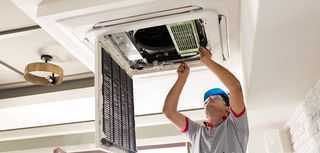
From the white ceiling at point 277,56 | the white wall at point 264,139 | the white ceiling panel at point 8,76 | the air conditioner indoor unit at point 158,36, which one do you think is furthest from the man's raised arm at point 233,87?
the white ceiling panel at point 8,76

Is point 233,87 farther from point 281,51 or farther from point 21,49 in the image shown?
point 21,49

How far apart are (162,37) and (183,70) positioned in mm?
215

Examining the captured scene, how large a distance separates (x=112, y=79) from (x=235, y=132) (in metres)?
0.63

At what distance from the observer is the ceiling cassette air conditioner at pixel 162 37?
1.53 metres

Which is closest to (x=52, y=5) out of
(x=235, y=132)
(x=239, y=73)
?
(x=235, y=132)

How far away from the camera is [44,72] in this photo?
251 cm

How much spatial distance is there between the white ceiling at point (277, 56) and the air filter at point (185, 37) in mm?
235

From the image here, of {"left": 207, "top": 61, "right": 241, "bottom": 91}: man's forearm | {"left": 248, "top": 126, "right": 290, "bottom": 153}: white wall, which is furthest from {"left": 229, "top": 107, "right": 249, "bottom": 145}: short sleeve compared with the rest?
{"left": 248, "top": 126, "right": 290, "bottom": 153}: white wall

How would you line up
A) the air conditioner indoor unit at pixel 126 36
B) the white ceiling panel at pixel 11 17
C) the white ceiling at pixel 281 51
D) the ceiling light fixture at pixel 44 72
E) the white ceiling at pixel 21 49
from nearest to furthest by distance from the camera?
the white ceiling at pixel 281 51 → the air conditioner indoor unit at pixel 126 36 → the white ceiling panel at pixel 11 17 → the white ceiling at pixel 21 49 → the ceiling light fixture at pixel 44 72

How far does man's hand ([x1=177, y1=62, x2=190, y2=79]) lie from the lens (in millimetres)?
1850

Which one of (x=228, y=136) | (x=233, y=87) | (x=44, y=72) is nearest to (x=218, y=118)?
(x=228, y=136)

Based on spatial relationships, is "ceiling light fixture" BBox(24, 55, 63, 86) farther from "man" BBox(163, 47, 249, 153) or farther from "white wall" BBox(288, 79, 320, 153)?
"white wall" BBox(288, 79, 320, 153)

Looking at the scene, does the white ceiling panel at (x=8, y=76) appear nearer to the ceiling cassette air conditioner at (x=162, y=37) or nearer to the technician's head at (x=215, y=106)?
the ceiling cassette air conditioner at (x=162, y=37)

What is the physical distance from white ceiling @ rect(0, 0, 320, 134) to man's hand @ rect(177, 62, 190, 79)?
0.22 metres
